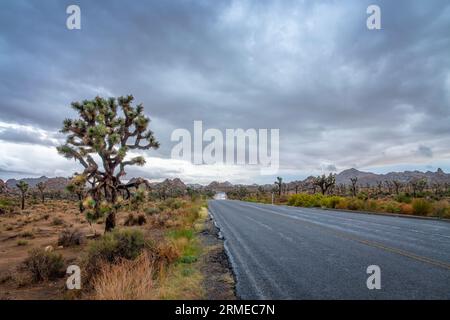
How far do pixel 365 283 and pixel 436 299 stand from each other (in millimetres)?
1236

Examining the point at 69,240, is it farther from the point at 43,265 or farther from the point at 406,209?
the point at 406,209

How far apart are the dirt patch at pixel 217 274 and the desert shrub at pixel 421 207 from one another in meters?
19.4

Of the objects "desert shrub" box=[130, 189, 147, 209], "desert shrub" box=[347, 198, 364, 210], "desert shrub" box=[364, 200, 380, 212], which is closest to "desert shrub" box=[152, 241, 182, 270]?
"desert shrub" box=[130, 189, 147, 209]

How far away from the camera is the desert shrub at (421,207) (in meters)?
24.3

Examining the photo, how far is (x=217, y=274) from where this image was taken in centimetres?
775

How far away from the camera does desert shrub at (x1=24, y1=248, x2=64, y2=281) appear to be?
10023 mm

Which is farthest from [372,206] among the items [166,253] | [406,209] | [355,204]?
[166,253]

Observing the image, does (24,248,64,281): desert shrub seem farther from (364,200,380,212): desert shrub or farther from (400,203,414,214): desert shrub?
(364,200,380,212): desert shrub

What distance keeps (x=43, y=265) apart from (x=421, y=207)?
25.2 m

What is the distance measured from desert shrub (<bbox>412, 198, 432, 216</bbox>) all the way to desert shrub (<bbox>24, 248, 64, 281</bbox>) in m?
24.3

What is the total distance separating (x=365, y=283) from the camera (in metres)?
6.32
